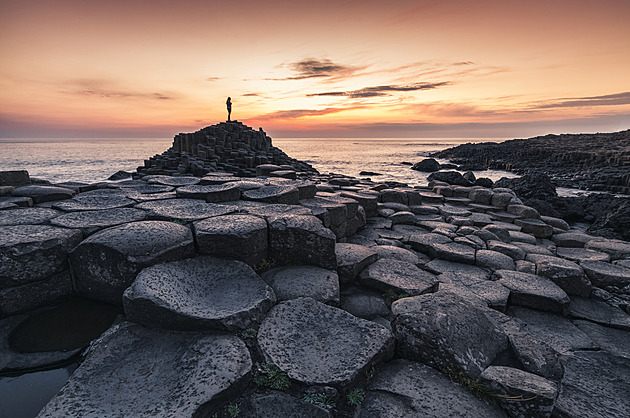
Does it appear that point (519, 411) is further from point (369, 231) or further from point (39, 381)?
point (369, 231)

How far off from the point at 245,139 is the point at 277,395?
2183 cm

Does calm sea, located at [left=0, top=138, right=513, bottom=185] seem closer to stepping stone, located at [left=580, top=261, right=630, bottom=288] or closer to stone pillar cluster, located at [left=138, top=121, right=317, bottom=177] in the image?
stone pillar cluster, located at [left=138, top=121, right=317, bottom=177]

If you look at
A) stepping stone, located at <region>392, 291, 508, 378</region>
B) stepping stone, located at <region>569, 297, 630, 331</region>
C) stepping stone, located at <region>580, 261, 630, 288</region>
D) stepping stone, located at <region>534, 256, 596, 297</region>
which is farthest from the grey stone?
stepping stone, located at <region>392, 291, 508, 378</region>

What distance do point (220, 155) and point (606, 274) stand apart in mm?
17400

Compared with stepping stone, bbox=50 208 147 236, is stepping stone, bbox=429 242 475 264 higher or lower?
lower

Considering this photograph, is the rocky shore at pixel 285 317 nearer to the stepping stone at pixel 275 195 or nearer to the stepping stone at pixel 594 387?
the stepping stone at pixel 594 387

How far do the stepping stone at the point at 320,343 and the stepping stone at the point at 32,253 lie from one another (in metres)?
1.97

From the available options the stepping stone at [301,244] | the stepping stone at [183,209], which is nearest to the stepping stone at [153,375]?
the stepping stone at [301,244]

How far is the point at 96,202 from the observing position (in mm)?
4059

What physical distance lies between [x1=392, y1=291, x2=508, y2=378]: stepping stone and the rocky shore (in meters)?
0.01

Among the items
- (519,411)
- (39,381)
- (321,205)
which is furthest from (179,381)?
(321,205)

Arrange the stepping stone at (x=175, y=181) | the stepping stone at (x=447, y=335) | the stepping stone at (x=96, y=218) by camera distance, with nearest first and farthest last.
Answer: the stepping stone at (x=447, y=335), the stepping stone at (x=96, y=218), the stepping stone at (x=175, y=181)

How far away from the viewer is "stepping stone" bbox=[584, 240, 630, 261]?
455 centimetres

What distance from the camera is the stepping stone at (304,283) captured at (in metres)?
2.73
